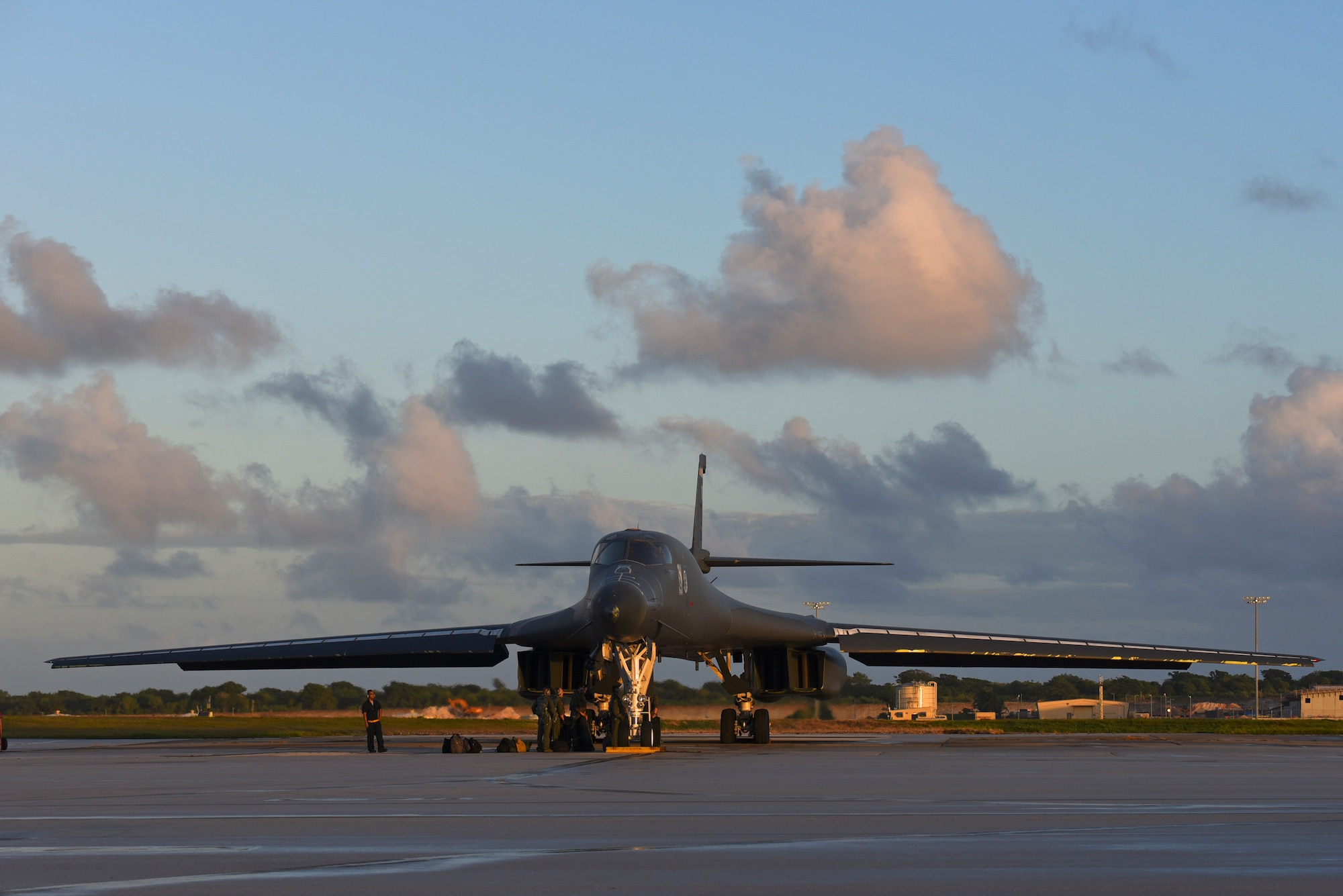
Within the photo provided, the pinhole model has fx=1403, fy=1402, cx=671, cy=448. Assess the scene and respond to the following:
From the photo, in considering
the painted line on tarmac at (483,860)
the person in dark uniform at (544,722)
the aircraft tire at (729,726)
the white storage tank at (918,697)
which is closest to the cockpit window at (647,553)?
the person in dark uniform at (544,722)

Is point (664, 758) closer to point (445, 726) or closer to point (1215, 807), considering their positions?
point (1215, 807)

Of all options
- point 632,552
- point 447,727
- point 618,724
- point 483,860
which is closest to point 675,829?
point 483,860

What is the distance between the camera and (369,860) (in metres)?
6.37

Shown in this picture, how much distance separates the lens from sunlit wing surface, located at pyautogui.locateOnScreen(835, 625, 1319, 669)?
30734 millimetres

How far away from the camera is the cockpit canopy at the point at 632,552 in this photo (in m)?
23.1

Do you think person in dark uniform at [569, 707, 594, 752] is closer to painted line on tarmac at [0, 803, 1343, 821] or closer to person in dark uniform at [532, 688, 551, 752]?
person in dark uniform at [532, 688, 551, 752]

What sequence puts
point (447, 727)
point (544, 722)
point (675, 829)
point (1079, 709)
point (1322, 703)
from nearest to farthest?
point (675, 829) → point (544, 722) → point (447, 727) → point (1322, 703) → point (1079, 709)

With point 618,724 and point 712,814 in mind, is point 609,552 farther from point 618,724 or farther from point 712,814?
point 712,814

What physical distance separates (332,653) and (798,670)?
399 inches

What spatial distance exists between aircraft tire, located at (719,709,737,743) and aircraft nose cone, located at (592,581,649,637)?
259 inches

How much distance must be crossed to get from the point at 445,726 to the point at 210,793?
121ft

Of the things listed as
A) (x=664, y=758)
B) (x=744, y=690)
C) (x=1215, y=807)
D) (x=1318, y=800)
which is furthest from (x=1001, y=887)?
(x=744, y=690)

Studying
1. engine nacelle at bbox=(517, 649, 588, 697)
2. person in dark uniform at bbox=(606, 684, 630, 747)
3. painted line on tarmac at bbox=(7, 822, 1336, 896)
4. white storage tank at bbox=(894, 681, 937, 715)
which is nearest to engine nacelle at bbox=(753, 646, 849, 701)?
engine nacelle at bbox=(517, 649, 588, 697)

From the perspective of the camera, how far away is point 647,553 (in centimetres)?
2328
